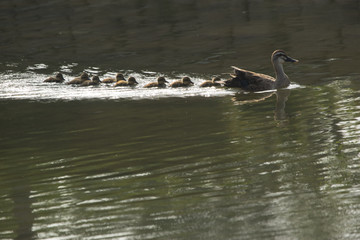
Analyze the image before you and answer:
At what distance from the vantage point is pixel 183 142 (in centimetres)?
943

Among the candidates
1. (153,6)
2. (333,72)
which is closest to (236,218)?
(333,72)

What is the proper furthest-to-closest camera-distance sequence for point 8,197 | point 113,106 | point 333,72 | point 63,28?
point 63,28 < point 333,72 < point 113,106 < point 8,197

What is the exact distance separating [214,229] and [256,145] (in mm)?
3091

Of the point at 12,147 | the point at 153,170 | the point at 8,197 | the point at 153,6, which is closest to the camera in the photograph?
the point at 8,197

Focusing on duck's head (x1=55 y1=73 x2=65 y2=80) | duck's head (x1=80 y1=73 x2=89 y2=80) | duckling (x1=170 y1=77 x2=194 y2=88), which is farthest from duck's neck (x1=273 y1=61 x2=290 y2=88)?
duck's head (x1=55 y1=73 x2=65 y2=80)

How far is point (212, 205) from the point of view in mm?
6680

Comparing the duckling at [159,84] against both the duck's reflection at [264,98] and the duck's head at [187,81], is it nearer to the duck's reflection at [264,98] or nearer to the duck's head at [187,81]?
the duck's head at [187,81]

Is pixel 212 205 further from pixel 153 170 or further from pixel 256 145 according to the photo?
pixel 256 145

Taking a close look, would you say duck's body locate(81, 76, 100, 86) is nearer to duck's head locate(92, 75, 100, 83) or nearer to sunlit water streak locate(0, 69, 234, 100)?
duck's head locate(92, 75, 100, 83)

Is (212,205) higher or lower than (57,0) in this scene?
lower

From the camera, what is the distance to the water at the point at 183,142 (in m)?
6.39

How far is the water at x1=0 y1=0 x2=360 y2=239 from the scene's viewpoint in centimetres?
639

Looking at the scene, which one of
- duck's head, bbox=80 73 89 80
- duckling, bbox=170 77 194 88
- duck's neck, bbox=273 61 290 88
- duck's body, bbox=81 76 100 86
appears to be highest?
duck's head, bbox=80 73 89 80

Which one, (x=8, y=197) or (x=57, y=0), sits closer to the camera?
(x=8, y=197)
